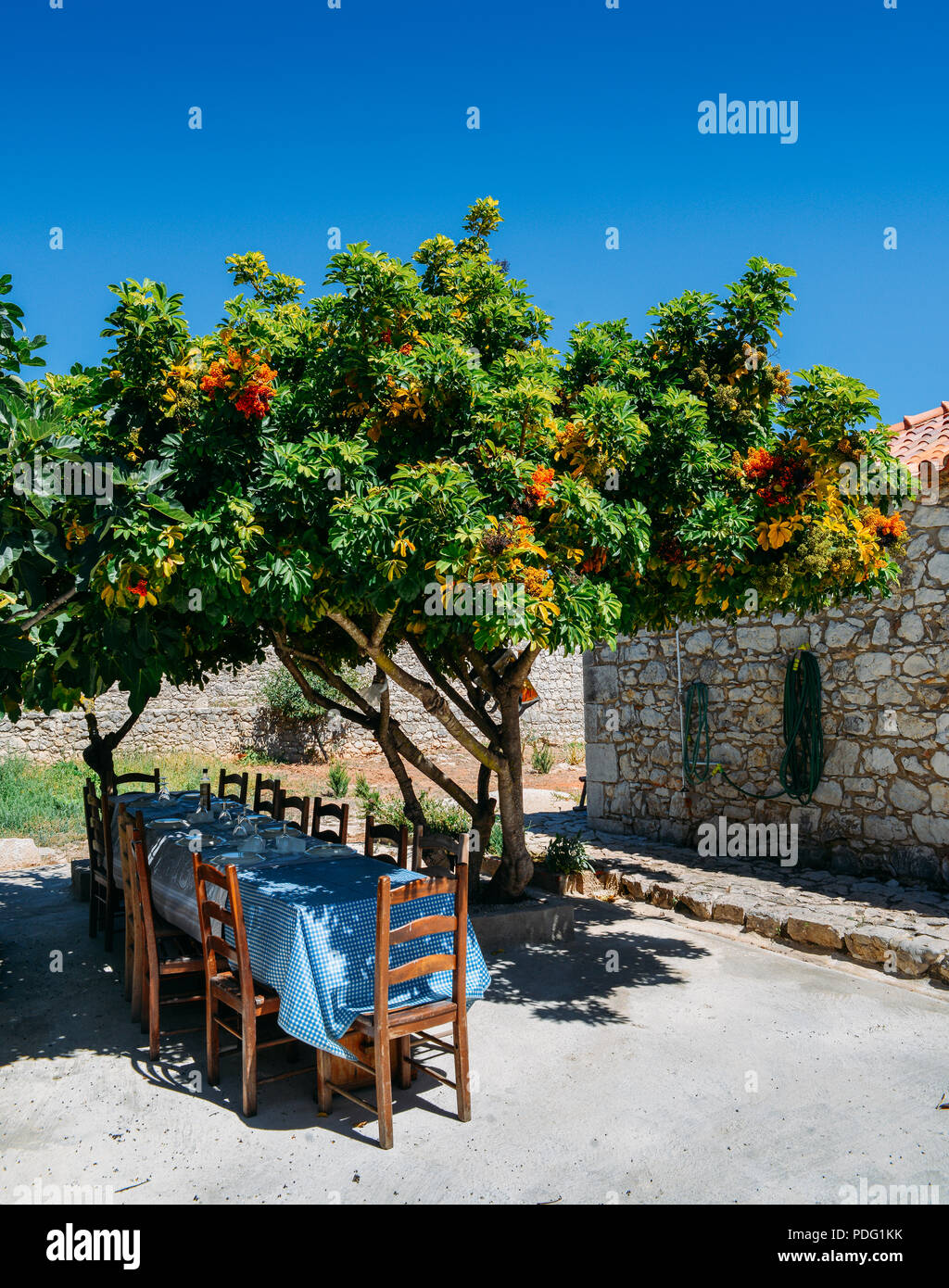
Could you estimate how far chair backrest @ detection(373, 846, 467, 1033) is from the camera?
3709 mm

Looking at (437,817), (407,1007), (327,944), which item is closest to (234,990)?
(327,944)

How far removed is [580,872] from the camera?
7938 mm

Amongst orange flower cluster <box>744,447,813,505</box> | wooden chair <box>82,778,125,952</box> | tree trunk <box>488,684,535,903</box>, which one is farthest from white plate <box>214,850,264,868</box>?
orange flower cluster <box>744,447,813,505</box>

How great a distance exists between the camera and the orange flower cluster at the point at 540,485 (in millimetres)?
4309

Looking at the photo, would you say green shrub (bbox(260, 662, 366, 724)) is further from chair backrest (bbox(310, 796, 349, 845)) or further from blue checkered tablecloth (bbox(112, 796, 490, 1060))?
blue checkered tablecloth (bbox(112, 796, 490, 1060))

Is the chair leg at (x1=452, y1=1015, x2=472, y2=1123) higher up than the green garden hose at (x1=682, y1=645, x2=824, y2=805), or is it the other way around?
→ the green garden hose at (x1=682, y1=645, x2=824, y2=805)

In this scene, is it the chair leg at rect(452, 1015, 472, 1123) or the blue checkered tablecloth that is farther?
the chair leg at rect(452, 1015, 472, 1123)

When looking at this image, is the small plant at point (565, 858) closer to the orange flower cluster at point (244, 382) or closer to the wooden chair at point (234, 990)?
the wooden chair at point (234, 990)

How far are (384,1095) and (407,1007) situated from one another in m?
0.39

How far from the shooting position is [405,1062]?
425 cm

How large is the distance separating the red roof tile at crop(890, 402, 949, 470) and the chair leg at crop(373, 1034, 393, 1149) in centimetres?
543

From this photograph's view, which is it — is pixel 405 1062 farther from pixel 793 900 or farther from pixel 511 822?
pixel 793 900

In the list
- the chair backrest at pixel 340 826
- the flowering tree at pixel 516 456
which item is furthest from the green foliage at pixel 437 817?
the flowering tree at pixel 516 456

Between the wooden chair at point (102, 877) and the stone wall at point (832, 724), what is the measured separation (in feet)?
18.6
